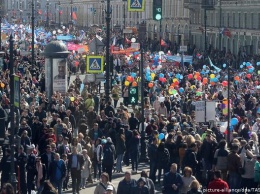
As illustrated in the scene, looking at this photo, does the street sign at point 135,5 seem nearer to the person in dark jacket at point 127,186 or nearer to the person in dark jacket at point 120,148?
the person in dark jacket at point 120,148

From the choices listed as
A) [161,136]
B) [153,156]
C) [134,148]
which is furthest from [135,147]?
[153,156]

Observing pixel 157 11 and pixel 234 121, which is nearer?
pixel 157 11

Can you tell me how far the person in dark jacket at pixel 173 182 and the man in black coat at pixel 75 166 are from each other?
10.5 ft

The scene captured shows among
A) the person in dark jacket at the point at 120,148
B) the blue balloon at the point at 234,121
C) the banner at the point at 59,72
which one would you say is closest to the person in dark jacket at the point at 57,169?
the person in dark jacket at the point at 120,148

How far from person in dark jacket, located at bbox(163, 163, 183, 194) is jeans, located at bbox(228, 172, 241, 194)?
1.82 meters

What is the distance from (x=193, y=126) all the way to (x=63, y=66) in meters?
8.14

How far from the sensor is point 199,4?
275ft

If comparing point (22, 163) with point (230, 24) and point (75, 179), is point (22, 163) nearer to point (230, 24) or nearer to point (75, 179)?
point (75, 179)

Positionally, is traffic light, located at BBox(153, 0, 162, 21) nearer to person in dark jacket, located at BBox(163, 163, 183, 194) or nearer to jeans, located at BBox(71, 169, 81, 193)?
jeans, located at BBox(71, 169, 81, 193)

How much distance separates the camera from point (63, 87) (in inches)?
1342

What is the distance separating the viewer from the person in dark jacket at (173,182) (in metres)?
18.4

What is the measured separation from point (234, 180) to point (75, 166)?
3.44 metres

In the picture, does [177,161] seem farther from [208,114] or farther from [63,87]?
[63,87]

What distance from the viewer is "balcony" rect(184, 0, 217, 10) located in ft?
262
